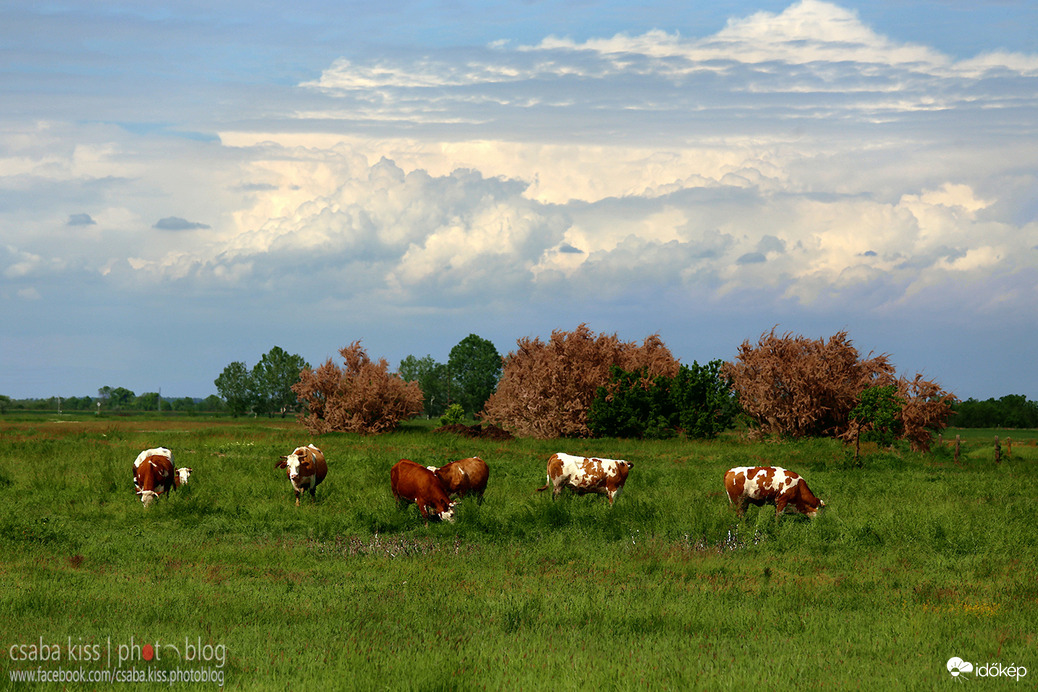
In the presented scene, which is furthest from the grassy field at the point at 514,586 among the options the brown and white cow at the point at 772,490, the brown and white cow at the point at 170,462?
the brown and white cow at the point at 170,462

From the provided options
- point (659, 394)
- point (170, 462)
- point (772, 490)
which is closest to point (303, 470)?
point (170, 462)

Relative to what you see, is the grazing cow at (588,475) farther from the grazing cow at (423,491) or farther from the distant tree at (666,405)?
the distant tree at (666,405)

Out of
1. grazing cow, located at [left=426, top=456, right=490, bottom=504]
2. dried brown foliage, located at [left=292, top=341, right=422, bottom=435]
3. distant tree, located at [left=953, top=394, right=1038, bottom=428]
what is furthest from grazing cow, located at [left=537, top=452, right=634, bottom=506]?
distant tree, located at [left=953, top=394, right=1038, bottom=428]

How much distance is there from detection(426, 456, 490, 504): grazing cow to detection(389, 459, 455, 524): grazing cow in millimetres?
729

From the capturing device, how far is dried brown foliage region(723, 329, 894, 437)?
4588cm

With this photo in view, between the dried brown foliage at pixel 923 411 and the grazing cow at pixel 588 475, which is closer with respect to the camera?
the grazing cow at pixel 588 475

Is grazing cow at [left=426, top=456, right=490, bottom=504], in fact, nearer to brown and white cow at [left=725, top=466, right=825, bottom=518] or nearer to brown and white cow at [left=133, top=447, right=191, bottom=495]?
brown and white cow at [left=725, top=466, right=825, bottom=518]

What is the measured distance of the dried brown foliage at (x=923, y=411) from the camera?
43094mm

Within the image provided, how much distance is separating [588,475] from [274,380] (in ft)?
Result: 374

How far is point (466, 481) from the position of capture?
20250 mm

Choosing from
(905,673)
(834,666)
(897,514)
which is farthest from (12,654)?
(897,514)

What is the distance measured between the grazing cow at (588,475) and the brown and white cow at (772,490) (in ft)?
10.7

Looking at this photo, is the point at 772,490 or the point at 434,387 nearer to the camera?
the point at 772,490

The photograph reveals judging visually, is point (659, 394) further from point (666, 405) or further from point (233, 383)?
point (233, 383)
